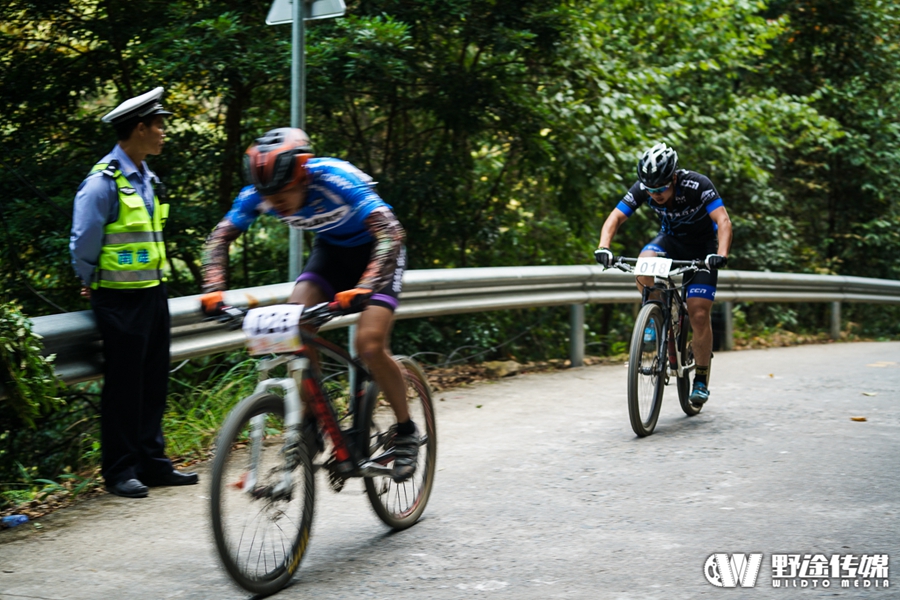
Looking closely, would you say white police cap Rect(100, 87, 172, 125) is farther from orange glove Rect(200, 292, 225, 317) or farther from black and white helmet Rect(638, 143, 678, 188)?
black and white helmet Rect(638, 143, 678, 188)

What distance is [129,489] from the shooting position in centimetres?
547

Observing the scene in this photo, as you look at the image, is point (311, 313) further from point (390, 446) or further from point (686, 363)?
point (686, 363)

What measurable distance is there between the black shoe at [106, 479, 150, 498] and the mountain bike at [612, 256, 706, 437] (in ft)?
10.8

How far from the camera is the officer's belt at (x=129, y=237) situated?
17.8 feet

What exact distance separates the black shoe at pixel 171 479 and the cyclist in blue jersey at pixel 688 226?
3259 millimetres

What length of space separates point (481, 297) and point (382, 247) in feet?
18.1

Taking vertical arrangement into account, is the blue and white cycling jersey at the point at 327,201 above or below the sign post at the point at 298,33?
below

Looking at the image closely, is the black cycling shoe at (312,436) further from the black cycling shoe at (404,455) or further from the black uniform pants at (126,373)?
the black uniform pants at (126,373)

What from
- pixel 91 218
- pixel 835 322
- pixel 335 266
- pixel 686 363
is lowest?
pixel 835 322

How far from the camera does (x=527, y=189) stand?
580 inches

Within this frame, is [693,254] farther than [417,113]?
No

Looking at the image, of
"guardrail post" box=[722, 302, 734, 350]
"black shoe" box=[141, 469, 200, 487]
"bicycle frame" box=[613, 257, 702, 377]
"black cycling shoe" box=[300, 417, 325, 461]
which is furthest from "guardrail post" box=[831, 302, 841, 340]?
"black cycling shoe" box=[300, 417, 325, 461]

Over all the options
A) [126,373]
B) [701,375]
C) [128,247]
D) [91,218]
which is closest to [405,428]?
[126,373]

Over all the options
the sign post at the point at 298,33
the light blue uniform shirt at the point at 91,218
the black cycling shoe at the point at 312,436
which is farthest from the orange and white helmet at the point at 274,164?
the sign post at the point at 298,33
